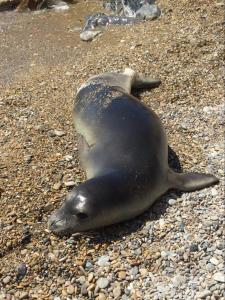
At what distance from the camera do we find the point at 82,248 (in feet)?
11.6

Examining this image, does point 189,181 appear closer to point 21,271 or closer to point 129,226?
point 129,226

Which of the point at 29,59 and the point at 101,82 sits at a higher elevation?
the point at 101,82

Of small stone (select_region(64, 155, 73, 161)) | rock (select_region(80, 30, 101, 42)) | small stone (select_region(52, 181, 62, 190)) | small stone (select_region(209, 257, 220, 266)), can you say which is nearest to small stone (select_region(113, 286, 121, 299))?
small stone (select_region(209, 257, 220, 266))

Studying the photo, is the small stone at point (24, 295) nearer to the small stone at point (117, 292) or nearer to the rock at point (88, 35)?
the small stone at point (117, 292)

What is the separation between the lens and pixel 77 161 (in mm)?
4328

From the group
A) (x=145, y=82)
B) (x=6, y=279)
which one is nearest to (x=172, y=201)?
(x=6, y=279)

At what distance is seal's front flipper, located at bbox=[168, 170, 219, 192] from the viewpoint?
389 cm

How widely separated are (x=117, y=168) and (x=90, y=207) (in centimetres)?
37

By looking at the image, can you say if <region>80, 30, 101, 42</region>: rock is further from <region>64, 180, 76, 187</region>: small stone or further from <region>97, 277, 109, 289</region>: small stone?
<region>97, 277, 109, 289</region>: small stone

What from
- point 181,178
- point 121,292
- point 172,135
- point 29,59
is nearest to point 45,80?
point 29,59

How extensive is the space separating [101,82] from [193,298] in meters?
2.42

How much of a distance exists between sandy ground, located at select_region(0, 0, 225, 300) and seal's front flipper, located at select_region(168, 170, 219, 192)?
59mm

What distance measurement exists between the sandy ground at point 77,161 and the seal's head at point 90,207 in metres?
0.11

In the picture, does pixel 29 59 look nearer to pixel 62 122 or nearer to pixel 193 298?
pixel 62 122
